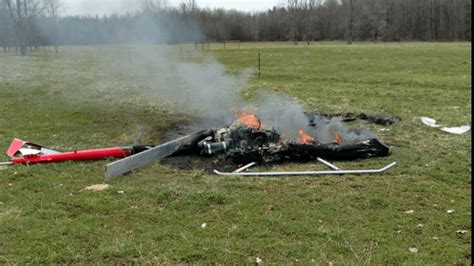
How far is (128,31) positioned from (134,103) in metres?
2.26

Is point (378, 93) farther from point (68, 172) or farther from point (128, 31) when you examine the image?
point (68, 172)

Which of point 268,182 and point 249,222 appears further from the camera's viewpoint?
point 268,182

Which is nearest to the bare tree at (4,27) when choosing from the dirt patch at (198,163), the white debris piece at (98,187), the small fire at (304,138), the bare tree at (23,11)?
the bare tree at (23,11)

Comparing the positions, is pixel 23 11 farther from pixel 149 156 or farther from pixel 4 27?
pixel 149 156

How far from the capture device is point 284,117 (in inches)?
340

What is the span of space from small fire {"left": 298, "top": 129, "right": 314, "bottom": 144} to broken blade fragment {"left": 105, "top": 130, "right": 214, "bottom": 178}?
1.50 meters

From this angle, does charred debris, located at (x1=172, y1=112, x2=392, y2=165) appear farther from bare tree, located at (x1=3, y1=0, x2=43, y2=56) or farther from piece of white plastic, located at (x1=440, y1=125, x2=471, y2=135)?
bare tree, located at (x1=3, y1=0, x2=43, y2=56)

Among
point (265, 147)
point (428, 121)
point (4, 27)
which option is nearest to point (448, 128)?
point (428, 121)

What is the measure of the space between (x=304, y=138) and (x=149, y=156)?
8.71ft

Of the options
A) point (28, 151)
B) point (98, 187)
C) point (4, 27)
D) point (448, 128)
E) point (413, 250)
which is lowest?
point (413, 250)

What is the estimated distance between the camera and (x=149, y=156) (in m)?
6.38

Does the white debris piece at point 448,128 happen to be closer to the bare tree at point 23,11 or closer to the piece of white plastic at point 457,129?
the piece of white plastic at point 457,129

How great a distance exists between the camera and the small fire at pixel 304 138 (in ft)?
23.2

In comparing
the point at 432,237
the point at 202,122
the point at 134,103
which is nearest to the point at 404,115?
the point at 202,122
